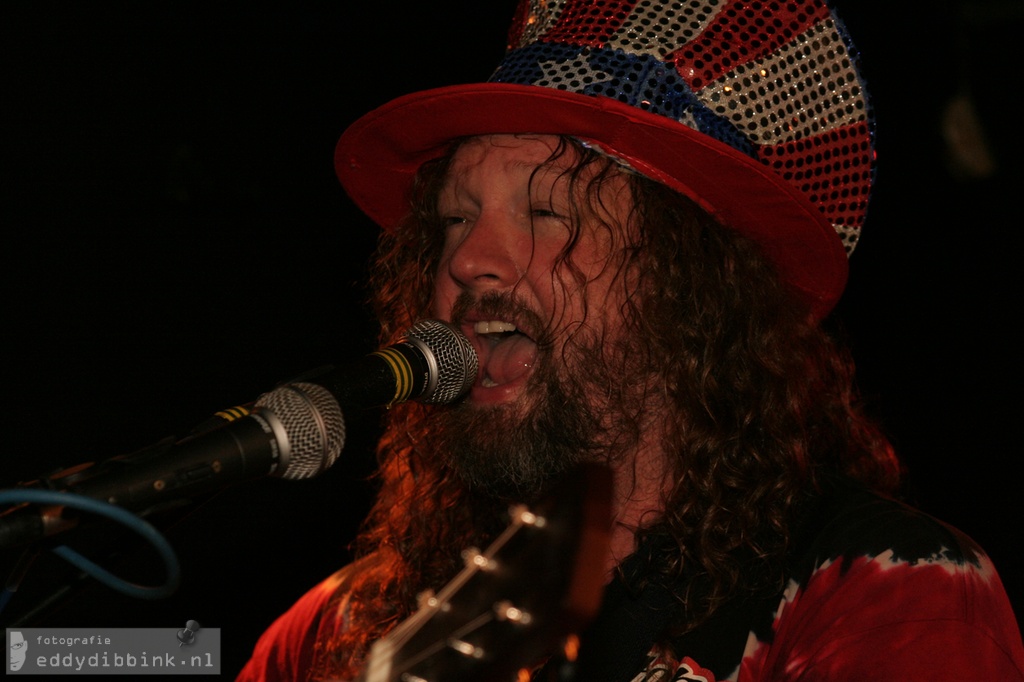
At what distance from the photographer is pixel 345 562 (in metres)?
2.94

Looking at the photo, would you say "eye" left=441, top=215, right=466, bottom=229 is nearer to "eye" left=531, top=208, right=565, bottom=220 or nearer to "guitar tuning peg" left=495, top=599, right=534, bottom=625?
"eye" left=531, top=208, right=565, bottom=220

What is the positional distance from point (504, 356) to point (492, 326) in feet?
0.31

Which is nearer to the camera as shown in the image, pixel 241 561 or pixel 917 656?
pixel 917 656

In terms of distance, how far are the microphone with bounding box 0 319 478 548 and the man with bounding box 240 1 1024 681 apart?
17.4 inches

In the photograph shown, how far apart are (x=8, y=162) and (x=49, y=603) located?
177 cm

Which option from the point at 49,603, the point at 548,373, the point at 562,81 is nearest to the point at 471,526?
the point at 548,373

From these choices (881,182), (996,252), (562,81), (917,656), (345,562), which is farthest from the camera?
(345,562)

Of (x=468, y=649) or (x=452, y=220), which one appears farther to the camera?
(x=452, y=220)

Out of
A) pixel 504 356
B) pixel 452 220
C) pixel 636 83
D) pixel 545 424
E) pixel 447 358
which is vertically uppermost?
pixel 636 83

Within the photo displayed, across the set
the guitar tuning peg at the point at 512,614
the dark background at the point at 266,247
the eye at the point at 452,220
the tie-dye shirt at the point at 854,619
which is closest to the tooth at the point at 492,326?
the eye at the point at 452,220

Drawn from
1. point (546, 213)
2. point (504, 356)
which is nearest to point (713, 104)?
point (546, 213)

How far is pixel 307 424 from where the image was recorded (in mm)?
1132

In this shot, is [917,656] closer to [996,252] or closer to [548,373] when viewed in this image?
[548,373]

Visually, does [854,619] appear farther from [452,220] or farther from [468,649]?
[452,220]
